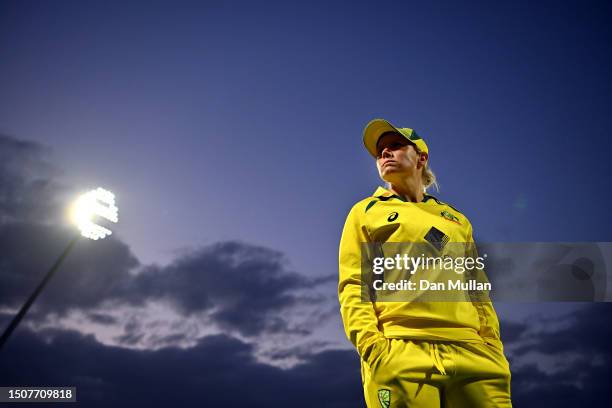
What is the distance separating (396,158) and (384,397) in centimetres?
197

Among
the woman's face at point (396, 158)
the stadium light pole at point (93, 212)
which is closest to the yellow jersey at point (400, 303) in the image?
the woman's face at point (396, 158)

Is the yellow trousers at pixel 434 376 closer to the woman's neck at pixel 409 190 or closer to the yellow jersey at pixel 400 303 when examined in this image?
the yellow jersey at pixel 400 303

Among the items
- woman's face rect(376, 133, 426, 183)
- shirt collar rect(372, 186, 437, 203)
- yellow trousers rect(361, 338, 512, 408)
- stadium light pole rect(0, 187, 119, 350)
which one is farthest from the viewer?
stadium light pole rect(0, 187, 119, 350)

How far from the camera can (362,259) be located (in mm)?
2963

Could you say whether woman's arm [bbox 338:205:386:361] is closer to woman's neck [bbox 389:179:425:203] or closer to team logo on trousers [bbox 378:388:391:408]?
team logo on trousers [bbox 378:388:391:408]

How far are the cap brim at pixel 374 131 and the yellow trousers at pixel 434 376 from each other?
1903 millimetres

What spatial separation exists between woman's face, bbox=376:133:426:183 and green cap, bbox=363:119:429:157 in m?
0.04

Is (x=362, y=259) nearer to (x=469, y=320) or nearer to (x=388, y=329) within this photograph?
(x=388, y=329)

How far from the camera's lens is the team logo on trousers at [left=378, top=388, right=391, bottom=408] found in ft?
7.75

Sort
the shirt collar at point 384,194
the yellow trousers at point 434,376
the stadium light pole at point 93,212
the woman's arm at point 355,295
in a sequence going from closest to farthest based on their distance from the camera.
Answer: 1. the yellow trousers at point 434,376
2. the woman's arm at point 355,295
3. the shirt collar at point 384,194
4. the stadium light pole at point 93,212

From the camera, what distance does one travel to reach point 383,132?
3.61m

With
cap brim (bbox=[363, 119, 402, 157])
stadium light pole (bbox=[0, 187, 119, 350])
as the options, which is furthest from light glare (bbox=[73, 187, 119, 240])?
cap brim (bbox=[363, 119, 402, 157])

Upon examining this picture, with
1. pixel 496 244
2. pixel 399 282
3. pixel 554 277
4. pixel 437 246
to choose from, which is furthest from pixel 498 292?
pixel 399 282

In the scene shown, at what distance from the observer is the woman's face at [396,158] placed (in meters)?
3.44
